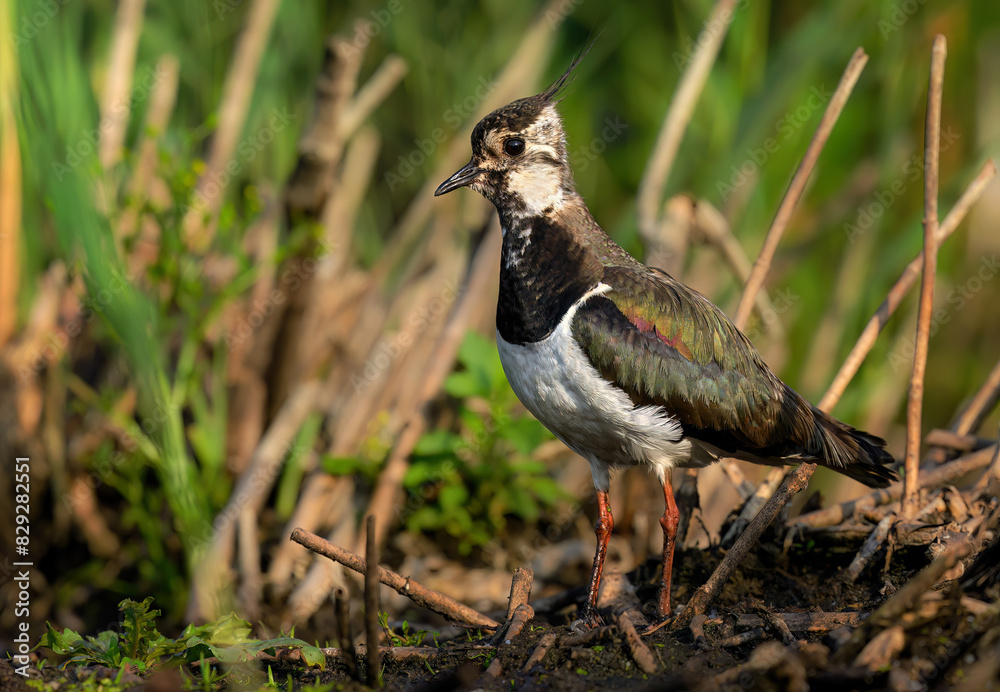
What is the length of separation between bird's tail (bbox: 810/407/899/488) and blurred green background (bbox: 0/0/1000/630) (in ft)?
4.73

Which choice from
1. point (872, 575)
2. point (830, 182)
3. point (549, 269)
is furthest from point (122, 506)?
point (830, 182)

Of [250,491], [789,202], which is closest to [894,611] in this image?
[789,202]

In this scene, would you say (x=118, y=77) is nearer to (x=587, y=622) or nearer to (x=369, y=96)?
(x=369, y=96)

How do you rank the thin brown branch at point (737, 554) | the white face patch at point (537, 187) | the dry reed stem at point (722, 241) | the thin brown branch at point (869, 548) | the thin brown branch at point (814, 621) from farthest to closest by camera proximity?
the dry reed stem at point (722, 241) → the white face patch at point (537, 187) → the thin brown branch at point (869, 548) → the thin brown branch at point (737, 554) → the thin brown branch at point (814, 621)

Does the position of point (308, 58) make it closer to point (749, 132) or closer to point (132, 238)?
point (132, 238)

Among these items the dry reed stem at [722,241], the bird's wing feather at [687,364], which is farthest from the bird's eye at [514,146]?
the dry reed stem at [722,241]

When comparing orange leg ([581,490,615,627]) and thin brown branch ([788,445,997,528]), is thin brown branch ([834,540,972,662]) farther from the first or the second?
thin brown branch ([788,445,997,528])

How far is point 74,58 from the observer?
410cm

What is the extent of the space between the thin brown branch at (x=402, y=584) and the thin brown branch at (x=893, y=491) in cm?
139

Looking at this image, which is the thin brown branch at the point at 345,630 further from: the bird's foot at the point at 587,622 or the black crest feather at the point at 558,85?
the black crest feather at the point at 558,85

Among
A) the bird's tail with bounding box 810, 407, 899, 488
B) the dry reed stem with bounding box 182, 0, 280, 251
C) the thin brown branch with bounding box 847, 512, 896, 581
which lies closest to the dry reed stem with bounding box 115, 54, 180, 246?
the dry reed stem with bounding box 182, 0, 280, 251

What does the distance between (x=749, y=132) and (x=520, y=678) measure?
344cm

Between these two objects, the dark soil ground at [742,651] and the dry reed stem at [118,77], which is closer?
the dark soil ground at [742,651]

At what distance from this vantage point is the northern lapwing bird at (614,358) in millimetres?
3301
